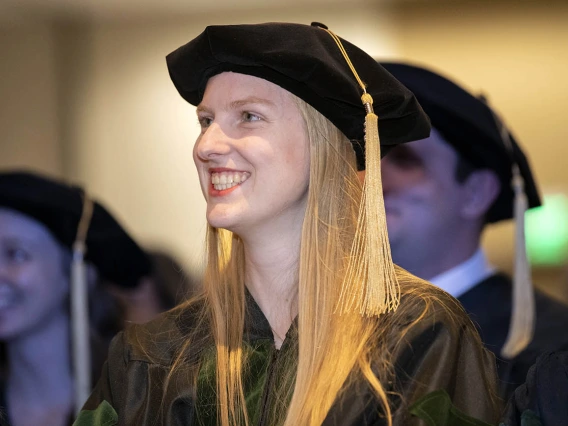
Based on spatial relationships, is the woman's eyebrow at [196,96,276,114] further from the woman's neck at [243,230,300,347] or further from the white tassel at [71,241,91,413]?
the white tassel at [71,241,91,413]

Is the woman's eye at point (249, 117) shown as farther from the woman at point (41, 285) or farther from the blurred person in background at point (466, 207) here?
the woman at point (41, 285)

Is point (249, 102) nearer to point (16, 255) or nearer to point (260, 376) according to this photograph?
point (260, 376)

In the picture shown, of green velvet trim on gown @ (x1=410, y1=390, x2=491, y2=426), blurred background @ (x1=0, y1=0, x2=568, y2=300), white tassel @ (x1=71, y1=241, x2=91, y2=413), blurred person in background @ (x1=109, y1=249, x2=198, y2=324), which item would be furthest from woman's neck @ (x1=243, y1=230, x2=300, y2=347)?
blurred background @ (x1=0, y1=0, x2=568, y2=300)

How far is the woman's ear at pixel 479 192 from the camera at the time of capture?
3371mm

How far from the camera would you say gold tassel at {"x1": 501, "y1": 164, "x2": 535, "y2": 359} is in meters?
3.01

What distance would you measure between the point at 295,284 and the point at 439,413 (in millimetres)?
407

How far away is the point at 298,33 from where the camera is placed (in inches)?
69.5

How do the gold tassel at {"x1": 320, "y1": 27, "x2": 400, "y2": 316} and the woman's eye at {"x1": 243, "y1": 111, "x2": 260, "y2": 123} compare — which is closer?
the gold tassel at {"x1": 320, "y1": 27, "x2": 400, "y2": 316}

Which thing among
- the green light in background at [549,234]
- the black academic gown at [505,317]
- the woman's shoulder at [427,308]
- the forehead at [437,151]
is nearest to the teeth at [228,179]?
the woman's shoulder at [427,308]

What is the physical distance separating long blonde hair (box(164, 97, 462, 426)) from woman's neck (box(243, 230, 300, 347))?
42 mm

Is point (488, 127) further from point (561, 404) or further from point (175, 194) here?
point (175, 194)

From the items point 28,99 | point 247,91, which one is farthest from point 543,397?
point 28,99

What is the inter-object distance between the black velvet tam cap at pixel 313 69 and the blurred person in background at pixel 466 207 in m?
1.30

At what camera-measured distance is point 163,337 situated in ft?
6.28
